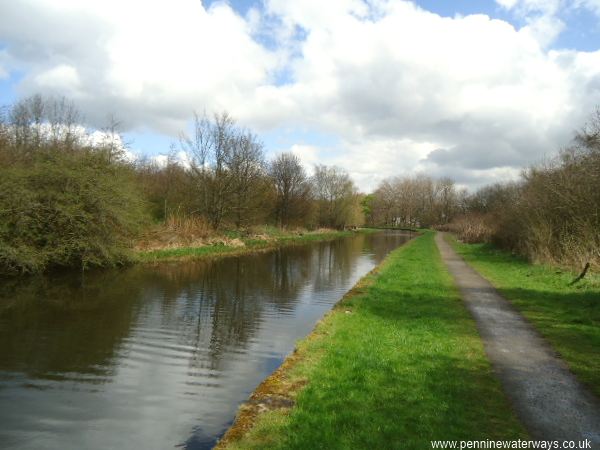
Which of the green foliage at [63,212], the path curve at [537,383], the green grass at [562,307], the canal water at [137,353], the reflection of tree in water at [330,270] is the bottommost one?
the canal water at [137,353]

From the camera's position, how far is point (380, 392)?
6.31 m

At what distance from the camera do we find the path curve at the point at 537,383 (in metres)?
5.15

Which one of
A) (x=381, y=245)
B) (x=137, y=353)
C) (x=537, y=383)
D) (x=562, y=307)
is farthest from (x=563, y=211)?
(x=381, y=245)

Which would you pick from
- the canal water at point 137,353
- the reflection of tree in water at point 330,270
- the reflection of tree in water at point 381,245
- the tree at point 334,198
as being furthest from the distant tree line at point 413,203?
the canal water at point 137,353

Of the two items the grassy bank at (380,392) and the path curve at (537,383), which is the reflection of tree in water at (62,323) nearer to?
the grassy bank at (380,392)

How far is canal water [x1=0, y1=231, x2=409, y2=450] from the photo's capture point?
6188 mm

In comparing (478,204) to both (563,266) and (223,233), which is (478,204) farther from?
(563,266)

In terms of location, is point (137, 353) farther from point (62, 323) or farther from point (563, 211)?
point (563, 211)

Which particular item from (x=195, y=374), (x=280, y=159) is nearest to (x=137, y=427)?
(x=195, y=374)

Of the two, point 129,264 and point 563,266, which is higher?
point 563,266

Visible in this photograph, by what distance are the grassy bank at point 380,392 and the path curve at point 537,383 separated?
0.82 ft

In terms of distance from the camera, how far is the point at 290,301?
15.7 meters

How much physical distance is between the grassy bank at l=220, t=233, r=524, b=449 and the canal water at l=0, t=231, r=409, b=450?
0.92m

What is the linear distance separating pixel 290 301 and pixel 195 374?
7.49 metres
